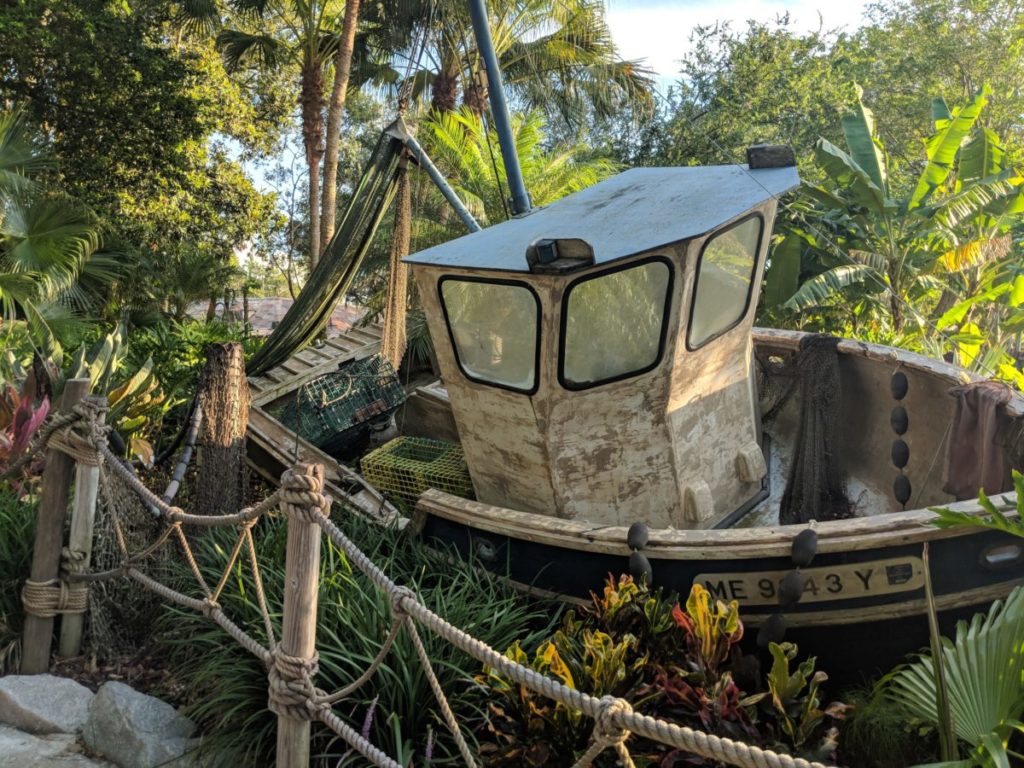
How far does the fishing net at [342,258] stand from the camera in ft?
22.2

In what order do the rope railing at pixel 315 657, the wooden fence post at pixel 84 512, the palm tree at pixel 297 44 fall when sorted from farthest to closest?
the palm tree at pixel 297 44 < the wooden fence post at pixel 84 512 < the rope railing at pixel 315 657

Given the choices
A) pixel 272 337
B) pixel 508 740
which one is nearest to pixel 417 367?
pixel 272 337

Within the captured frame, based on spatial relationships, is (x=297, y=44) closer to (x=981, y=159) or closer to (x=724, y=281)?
(x=981, y=159)

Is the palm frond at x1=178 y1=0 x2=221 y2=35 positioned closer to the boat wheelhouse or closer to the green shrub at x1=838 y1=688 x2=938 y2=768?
the boat wheelhouse

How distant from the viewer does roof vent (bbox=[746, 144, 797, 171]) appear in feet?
16.7

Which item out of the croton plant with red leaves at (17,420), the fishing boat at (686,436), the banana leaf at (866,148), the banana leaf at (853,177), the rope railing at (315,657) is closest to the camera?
the rope railing at (315,657)

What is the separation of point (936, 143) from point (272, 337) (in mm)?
6635

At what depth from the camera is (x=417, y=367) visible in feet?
30.9

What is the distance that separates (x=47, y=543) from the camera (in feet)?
13.0

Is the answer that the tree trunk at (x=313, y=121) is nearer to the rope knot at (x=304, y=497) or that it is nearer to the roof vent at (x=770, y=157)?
the roof vent at (x=770, y=157)

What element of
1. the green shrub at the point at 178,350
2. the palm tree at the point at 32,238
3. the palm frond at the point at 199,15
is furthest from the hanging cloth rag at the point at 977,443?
the palm frond at the point at 199,15

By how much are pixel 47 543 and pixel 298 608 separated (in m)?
1.96

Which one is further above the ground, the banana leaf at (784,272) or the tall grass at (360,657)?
the banana leaf at (784,272)

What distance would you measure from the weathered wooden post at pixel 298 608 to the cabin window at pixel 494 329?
1913 mm
